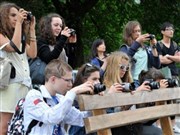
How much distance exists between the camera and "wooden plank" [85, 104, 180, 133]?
3.33 metres

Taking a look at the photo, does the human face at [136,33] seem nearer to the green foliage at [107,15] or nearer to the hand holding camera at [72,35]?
the hand holding camera at [72,35]

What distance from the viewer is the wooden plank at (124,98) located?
333 cm

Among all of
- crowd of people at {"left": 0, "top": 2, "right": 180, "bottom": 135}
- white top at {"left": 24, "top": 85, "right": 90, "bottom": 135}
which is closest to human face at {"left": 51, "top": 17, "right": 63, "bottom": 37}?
Result: crowd of people at {"left": 0, "top": 2, "right": 180, "bottom": 135}

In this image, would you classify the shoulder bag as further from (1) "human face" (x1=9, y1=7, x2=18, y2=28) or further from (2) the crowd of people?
(1) "human face" (x1=9, y1=7, x2=18, y2=28)

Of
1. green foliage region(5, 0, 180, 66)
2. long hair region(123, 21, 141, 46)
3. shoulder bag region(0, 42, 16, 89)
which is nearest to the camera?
shoulder bag region(0, 42, 16, 89)

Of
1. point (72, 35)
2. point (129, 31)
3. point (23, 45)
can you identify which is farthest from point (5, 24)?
point (129, 31)

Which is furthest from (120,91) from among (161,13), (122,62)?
(161,13)

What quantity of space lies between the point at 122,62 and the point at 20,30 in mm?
1136

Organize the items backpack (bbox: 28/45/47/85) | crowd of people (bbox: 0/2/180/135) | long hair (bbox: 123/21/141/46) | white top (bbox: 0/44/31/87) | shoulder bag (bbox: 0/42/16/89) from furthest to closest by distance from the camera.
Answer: long hair (bbox: 123/21/141/46) < backpack (bbox: 28/45/47/85) < white top (bbox: 0/44/31/87) < shoulder bag (bbox: 0/42/16/89) < crowd of people (bbox: 0/2/180/135)

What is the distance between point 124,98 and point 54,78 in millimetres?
591

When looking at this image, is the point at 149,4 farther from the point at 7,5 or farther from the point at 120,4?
the point at 7,5

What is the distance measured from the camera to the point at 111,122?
347 centimetres

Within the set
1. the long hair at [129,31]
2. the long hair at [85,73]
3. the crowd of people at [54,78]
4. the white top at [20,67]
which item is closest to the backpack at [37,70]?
the crowd of people at [54,78]

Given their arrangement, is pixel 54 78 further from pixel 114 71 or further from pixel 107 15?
pixel 107 15
